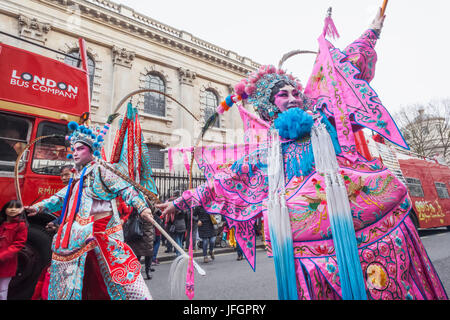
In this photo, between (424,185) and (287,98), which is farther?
(424,185)

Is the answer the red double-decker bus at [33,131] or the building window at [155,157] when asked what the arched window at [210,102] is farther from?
the red double-decker bus at [33,131]

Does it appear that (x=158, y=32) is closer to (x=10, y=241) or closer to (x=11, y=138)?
(x=11, y=138)

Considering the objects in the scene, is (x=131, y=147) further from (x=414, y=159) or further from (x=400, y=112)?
(x=400, y=112)

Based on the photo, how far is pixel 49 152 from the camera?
14.3ft

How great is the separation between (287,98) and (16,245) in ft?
12.6

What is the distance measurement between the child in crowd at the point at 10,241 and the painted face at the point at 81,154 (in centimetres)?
138

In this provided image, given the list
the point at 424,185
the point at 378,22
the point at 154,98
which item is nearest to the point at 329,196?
the point at 378,22

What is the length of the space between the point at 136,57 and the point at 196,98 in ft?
13.5

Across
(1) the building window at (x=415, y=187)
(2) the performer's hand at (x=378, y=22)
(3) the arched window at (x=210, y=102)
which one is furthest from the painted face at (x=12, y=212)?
(3) the arched window at (x=210, y=102)

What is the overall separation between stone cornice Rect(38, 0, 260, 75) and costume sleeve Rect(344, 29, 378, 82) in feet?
46.1

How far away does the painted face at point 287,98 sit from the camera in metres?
1.74

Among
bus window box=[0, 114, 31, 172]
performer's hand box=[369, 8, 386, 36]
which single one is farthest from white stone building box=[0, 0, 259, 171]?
performer's hand box=[369, 8, 386, 36]

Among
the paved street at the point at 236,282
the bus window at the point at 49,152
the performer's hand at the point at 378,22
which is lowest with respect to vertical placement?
the paved street at the point at 236,282
